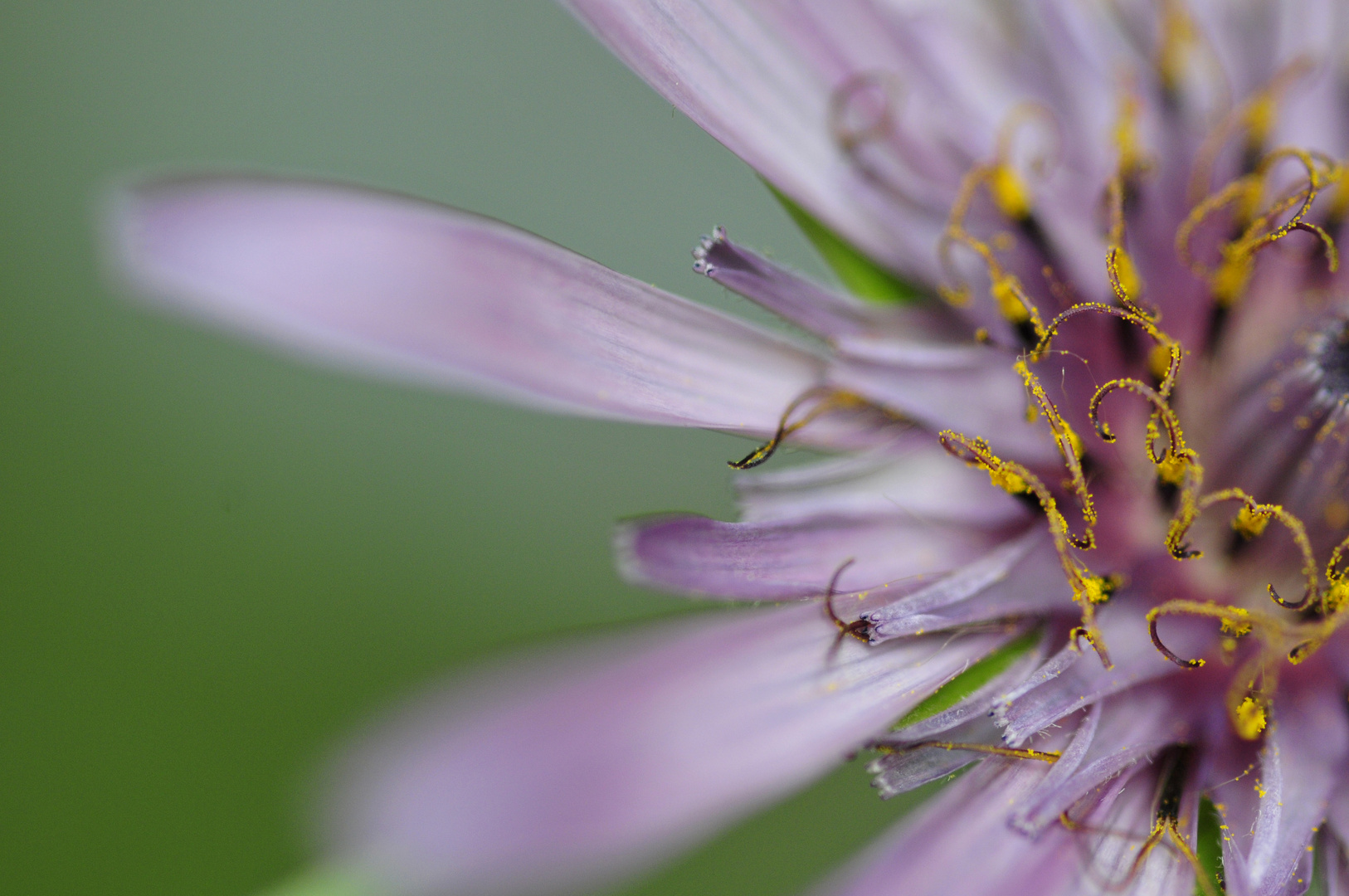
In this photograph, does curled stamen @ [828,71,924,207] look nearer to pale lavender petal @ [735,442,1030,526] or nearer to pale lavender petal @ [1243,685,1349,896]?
pale lavender petal @ [735,442,1030,526]

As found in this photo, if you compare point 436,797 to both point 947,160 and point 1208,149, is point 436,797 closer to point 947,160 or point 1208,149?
point 947,160

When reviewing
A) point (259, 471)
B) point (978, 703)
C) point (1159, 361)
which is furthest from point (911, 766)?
point (259, 471)

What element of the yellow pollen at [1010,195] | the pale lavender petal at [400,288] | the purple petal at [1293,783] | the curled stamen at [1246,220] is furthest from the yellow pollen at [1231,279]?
the pale lavender petal at [400,288]

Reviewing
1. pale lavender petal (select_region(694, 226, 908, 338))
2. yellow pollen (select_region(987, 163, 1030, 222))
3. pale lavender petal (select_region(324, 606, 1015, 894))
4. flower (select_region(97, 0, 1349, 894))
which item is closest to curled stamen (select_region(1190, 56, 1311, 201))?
flower (select_region(97, 0, 1349, 894))

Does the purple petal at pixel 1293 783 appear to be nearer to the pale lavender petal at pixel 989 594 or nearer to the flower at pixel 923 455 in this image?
the flower at pixel 923 455

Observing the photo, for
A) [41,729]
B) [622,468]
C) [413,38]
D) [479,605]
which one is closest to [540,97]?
[413,38]
